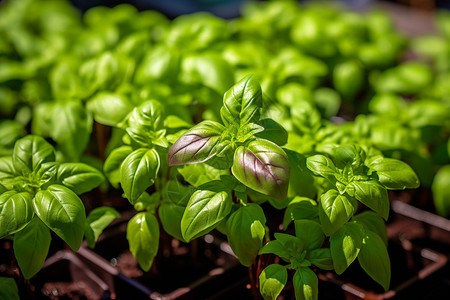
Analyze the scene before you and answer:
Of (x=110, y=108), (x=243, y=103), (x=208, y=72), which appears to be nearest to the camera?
(x=243, y=103)

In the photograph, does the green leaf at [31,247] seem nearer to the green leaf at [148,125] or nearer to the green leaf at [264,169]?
the green leaf at [148,125]

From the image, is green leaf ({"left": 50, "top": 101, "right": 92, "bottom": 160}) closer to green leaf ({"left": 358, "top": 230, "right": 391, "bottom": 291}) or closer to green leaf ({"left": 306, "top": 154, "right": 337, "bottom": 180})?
green leaf ({"left": 306, "top": 154, "right": 337, "bottom": 180})

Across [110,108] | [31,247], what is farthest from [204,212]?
[110,108]

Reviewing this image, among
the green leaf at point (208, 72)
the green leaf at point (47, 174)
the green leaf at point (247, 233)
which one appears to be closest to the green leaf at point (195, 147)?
the green leaf at point (247, 233)

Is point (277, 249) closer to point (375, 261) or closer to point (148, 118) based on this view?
point (375, 261)

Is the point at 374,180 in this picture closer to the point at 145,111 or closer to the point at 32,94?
the point at 145,111

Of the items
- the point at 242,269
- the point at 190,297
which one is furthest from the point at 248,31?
the point at 190,297
